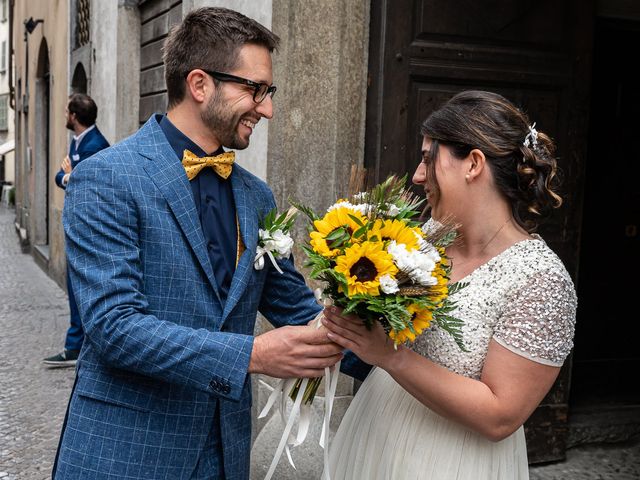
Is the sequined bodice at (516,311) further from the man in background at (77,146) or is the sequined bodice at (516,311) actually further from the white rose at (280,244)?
the man in background at (77,146)

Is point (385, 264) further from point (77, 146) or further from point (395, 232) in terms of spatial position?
point (77, 146)

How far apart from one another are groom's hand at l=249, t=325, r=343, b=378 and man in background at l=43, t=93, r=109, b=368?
512 cm

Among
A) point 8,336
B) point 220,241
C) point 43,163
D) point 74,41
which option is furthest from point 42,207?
point 220,241

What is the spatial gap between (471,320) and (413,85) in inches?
95.7

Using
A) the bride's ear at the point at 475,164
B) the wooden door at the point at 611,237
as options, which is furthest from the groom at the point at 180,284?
the wooden door at the point at 611,237

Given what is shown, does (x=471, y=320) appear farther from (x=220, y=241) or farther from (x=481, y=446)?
(x=220, y=241)

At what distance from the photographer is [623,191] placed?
5.82 m

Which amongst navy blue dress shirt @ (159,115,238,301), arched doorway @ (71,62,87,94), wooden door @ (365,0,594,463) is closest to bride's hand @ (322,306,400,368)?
navy blue dress shirt @ (159,115,238,301)

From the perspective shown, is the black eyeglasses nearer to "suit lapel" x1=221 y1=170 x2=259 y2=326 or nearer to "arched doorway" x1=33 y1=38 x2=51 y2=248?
"suit lapel" x1=221 y1=170 x2=259 y2=326

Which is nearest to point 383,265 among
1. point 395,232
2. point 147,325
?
point 395,232

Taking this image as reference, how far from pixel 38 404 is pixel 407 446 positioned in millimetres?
4554

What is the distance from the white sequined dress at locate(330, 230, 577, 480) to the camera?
2141 mm

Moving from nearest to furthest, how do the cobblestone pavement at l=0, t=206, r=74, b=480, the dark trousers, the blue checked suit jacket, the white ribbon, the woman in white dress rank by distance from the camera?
the blue checked suit jacket → the woman in white dress → the white ribbon → the cobblestone pavement at l=0, t=206, r=74, b=480 → the dark trousers

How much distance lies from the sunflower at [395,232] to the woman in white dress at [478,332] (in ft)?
0.80
